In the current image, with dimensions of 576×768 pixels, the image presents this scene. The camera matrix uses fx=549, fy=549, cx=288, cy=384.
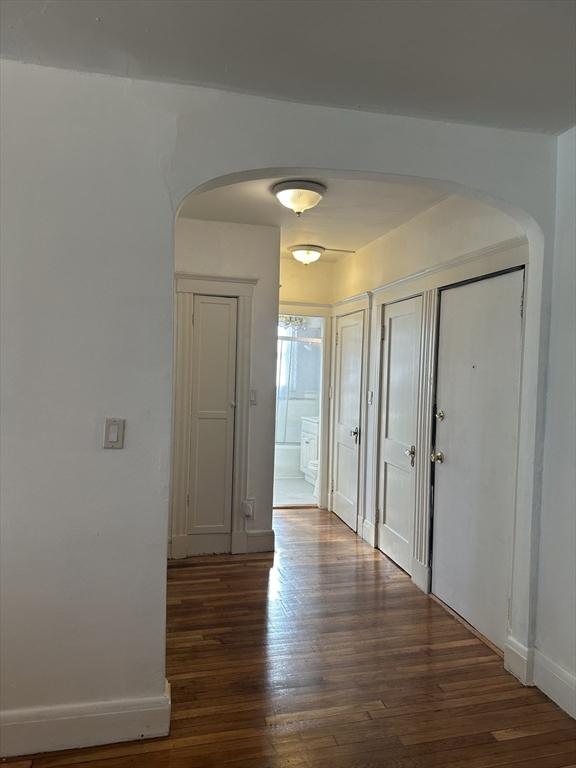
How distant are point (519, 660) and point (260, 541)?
2.08m

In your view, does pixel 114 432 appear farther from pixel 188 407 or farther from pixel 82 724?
pixel 188 407

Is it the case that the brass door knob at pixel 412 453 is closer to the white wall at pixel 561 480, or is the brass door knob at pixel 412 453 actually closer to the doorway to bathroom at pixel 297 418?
the white wall at pixel 561 480

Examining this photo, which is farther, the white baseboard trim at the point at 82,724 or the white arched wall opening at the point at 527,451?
the white arched wall opening at the point at 527,451

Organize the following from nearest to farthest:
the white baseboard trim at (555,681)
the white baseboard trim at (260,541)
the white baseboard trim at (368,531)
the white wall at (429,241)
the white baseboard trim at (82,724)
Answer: the white baseboard trim at (82,724), the white baseboard trim at (555,681), the white wall at (429,241), the white baseboard trim at (260,541), the white baseboard trim at (368,531)

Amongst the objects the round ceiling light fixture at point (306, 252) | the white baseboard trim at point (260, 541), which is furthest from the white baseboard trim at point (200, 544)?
the round ceiling light fixture at point (306, 252)

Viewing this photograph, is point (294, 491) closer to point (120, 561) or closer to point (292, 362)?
point (292, 362)

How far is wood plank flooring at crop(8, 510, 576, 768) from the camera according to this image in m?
2.00

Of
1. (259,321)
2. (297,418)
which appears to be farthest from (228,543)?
(297,418)

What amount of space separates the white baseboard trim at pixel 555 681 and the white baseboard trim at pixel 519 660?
21 mm

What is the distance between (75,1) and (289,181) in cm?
157

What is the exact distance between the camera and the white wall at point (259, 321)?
4.06 m

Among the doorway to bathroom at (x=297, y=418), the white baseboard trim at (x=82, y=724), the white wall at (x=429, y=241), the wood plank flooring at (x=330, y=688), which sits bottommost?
the wood plank flooring at (x=330, y=688)

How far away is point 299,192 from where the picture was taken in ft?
10.0

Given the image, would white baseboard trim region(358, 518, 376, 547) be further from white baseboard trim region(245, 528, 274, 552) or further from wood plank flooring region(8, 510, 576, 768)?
white baseboard trim region(245, 528, 274, 552)
